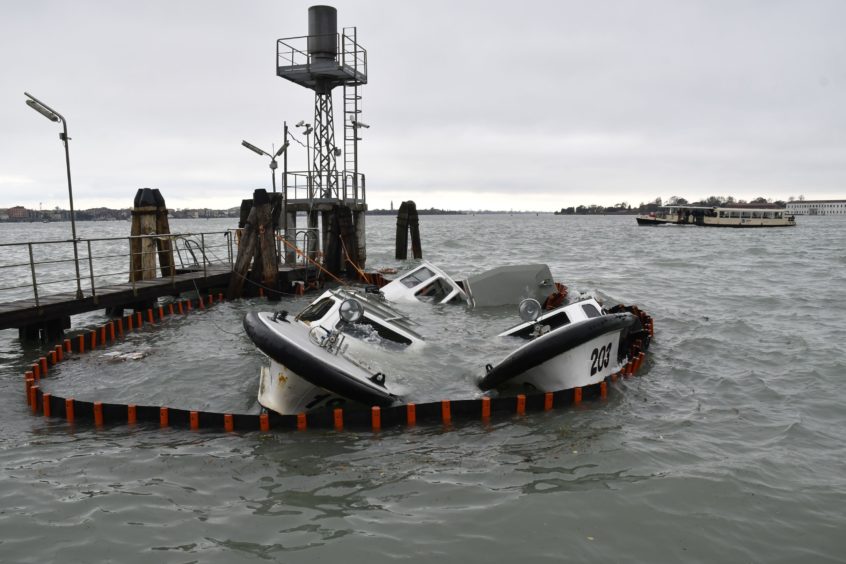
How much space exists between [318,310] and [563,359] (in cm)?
477

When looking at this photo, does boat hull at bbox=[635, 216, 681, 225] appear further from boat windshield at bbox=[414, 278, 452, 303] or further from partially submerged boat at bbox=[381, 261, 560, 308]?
boat windshield at bbox=[414, 278, 452, 303]

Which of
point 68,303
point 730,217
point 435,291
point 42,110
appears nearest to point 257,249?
point 435,291

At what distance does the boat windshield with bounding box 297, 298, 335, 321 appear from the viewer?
37.4ft

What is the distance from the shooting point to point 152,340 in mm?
14000

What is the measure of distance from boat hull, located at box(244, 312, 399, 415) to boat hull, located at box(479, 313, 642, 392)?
1.85 metres

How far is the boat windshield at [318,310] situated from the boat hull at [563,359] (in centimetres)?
333

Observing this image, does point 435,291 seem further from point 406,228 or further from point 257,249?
point 406,228

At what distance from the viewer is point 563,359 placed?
30.4 feet

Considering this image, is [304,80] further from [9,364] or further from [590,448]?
[590,448]

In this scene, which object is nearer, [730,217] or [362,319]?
[362,319]

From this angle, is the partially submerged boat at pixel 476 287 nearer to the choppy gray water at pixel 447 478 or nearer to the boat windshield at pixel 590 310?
the choppy gray water at pixel 447 478

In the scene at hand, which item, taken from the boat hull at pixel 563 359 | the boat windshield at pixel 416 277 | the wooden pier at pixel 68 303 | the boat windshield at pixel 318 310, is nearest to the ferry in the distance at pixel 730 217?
the boat windshield at pixel 416 277

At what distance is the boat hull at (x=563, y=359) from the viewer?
29.3ft

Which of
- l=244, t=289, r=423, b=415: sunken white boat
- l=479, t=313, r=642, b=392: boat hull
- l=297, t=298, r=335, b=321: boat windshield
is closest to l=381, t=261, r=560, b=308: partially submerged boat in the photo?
l=297, t=298, r=335, b=321: boat windshield
